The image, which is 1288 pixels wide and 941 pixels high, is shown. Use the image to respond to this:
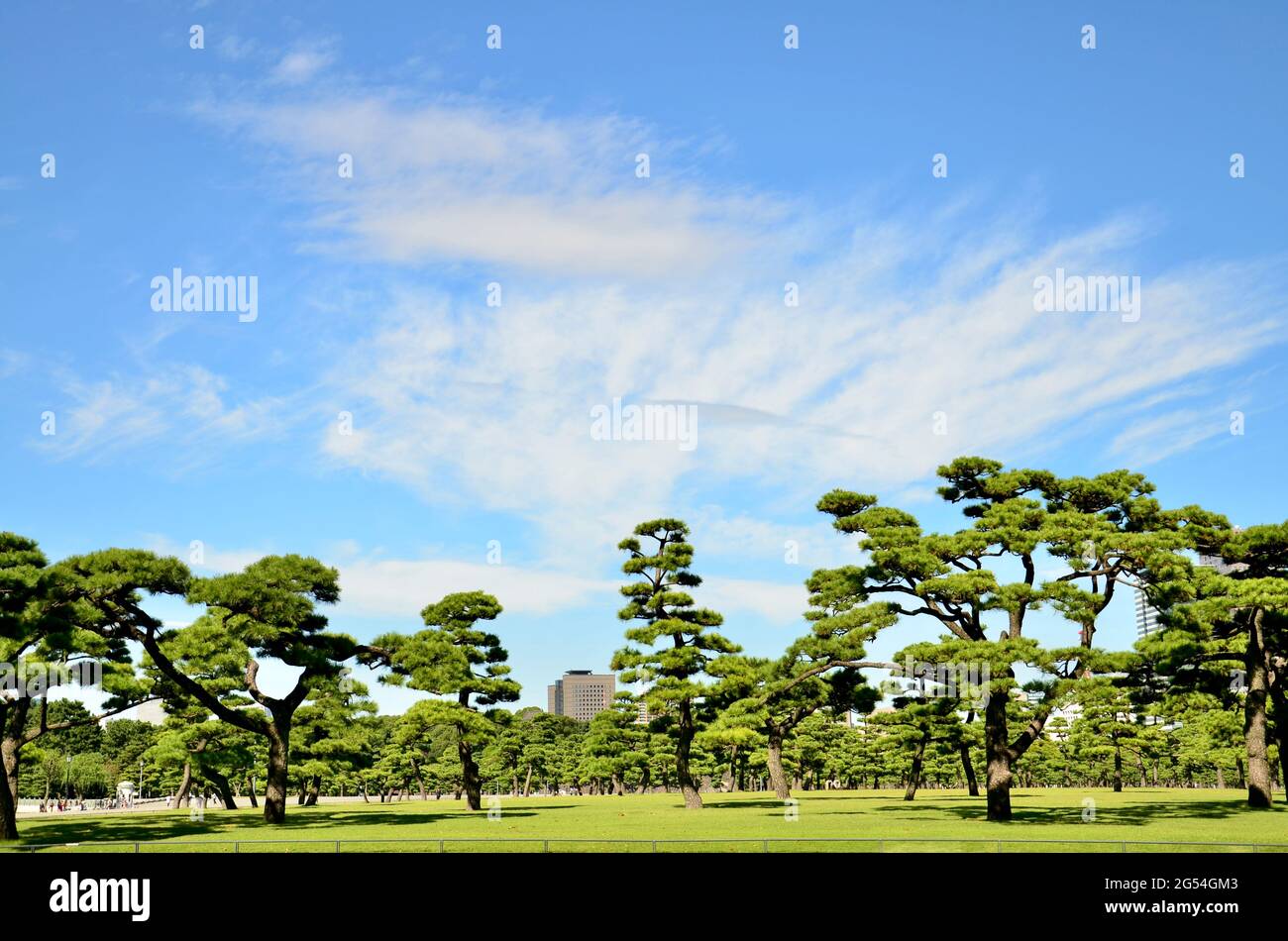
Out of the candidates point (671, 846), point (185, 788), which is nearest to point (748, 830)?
point (671, 846)

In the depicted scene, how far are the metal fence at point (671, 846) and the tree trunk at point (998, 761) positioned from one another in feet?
39.3

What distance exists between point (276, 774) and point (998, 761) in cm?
2655

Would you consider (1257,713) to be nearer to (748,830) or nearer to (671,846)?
(748,830)

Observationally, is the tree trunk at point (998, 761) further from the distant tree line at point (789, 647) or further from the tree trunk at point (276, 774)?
the tree trunk at point (276, 774)

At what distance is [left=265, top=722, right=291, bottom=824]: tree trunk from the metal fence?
1369 centimetres

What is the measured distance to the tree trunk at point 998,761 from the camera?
1364 inches

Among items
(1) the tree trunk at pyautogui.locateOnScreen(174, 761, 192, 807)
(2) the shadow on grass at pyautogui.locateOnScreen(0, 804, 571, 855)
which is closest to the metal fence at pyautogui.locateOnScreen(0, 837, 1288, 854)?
(2) the shadow on grass at pyautogui.locateOnScreen(0, 804, 571, 855)

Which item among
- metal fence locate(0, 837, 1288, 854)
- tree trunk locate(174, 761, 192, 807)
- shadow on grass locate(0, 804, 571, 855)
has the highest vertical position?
metal fence locate(0, 837, 1288, 854)

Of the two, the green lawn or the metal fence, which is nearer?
the metal fence

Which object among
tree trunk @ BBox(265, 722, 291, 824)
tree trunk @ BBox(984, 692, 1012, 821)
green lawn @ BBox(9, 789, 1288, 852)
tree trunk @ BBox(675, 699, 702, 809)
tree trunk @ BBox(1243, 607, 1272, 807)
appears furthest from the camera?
tree trunk @ BBox(675, 699, 702, 809)

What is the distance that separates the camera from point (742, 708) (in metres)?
39.7

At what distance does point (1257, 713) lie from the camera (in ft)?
124

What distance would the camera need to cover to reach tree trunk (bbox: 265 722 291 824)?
127 ft

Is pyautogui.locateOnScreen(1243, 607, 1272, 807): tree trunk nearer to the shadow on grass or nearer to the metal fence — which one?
the metal fence
